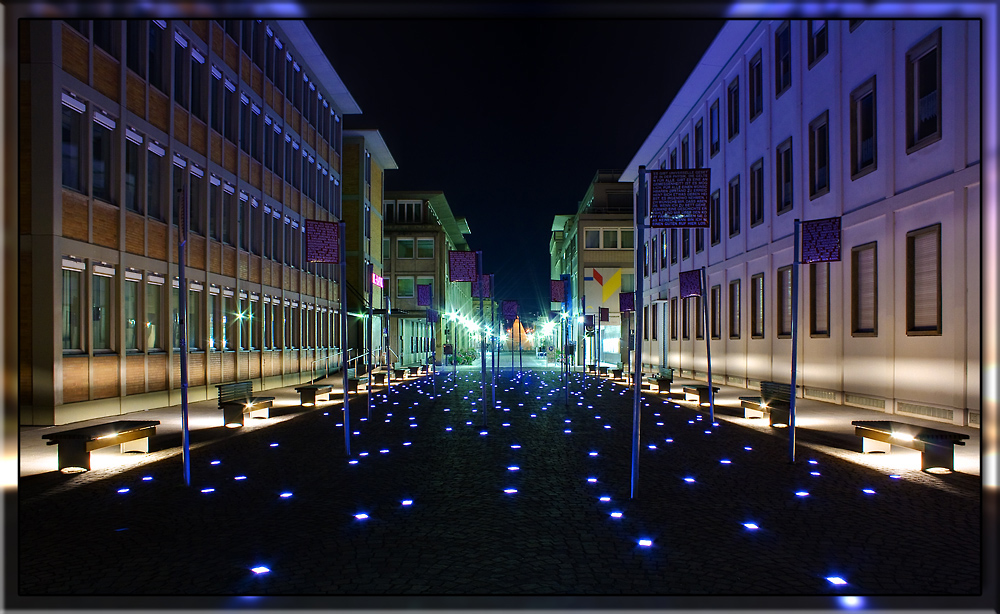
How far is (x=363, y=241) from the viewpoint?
49719 millimetres

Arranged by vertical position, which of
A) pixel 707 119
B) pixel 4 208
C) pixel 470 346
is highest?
pixel 707 119

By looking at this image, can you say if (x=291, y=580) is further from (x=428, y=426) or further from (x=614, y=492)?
(x=428, y=426)

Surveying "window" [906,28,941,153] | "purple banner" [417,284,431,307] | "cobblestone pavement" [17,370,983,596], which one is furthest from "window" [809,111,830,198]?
"purple banner" [417,284,431,307]

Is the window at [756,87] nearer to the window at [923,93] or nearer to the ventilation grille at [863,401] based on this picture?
the window at [923,93]

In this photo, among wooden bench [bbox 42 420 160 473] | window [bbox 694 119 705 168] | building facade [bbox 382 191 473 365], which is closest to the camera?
wooden bench [bbox 42 420 160 473]

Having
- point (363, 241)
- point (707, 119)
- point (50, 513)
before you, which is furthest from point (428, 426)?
point (363, 241)

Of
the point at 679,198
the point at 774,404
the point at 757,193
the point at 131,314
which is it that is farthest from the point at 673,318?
the point at 679,198

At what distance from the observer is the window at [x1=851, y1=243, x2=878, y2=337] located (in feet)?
62.1

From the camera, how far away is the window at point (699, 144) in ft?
121

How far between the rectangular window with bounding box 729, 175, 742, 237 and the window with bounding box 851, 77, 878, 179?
10.7 metres

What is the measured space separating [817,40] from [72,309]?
21.9 meters

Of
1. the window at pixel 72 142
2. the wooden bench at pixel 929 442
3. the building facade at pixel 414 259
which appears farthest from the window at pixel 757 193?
the building facade at pixel 414 259

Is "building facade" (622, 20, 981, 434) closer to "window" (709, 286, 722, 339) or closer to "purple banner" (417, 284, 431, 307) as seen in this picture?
"window" (709, 286, 722, 339)

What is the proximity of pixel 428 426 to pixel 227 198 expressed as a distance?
15.2 metres
